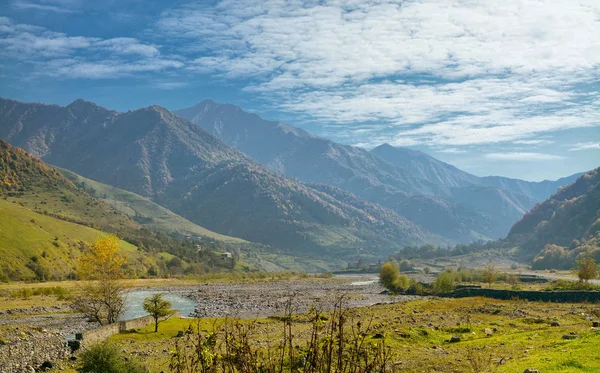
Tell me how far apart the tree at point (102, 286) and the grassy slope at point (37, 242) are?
7899cm

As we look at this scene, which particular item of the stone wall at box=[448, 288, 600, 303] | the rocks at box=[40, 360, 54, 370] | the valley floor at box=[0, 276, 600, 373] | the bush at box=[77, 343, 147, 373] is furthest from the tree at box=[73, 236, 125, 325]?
the stone wall at box=[448, 288, 600, 303]

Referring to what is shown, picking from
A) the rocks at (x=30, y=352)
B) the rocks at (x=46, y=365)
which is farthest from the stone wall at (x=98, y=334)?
the rocks at (x=46, y=365)

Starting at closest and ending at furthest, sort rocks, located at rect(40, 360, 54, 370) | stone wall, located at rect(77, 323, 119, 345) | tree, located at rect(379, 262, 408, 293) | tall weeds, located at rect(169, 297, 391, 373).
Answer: tall weeds, located at rect(169, 297, 391, 373), rocks, located at rect(40, 360, 54, 370), stone wall, located at rect(77, 323, 119, 345), tree, located at rect(379, 262, 408, 293)

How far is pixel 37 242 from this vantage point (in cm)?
13350

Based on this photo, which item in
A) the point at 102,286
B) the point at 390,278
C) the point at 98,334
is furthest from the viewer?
the point at 390,278

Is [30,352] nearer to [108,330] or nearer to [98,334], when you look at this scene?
[98,334]

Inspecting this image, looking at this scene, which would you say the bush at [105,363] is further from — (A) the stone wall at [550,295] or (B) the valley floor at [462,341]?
(A) the stone wall at [550,295]

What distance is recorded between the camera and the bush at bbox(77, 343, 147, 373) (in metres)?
21.3

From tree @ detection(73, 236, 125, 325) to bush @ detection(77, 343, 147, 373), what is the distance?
24475 millimetres

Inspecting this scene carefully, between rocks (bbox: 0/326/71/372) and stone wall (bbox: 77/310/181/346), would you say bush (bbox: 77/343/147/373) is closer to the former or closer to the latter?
rocks (bbox: 0/326/71/372)

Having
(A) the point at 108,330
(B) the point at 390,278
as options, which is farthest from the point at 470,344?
(B) the point at 390,278

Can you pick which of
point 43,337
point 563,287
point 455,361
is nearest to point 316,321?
point 455,361

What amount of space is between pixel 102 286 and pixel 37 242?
10574 centimetres

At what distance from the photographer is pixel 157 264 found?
194125 millimetres
